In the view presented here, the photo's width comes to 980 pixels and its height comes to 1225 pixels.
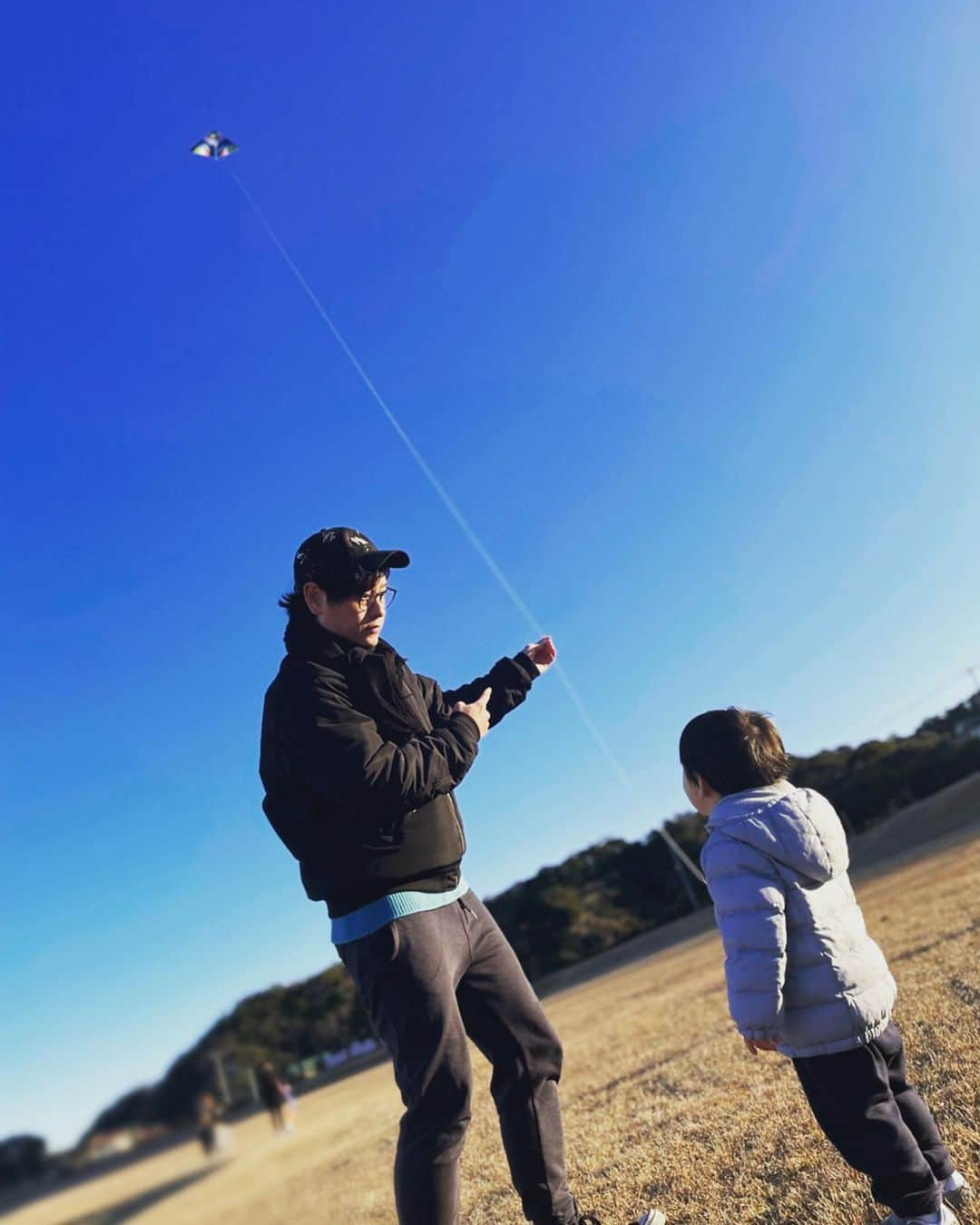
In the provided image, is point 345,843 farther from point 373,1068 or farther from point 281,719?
point 373,1068

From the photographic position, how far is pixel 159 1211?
0.86 m

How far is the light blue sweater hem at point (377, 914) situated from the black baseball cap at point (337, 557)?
926 mm

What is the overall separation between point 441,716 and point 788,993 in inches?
49.9

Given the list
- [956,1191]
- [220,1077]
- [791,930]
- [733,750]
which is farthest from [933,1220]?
[220,1077]

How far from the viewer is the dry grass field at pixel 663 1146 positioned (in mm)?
943

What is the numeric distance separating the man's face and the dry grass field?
1.27m

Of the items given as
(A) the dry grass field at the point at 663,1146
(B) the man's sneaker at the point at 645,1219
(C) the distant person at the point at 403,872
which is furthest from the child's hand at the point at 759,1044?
(B) the man's sneaker at the point at 645,1219

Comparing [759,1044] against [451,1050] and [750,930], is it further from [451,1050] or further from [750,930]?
[451,1050]

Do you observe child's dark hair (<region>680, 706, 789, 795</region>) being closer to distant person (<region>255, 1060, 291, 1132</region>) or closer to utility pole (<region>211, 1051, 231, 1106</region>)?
distant person (<region>255, 1060, 291, 1132</region>)

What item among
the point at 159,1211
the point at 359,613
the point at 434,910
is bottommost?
the point at 159,1211

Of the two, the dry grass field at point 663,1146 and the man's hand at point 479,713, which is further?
the man's hand at point 479,713

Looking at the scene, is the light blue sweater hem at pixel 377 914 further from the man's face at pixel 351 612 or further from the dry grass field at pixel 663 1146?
the man's face at pixel 351 612

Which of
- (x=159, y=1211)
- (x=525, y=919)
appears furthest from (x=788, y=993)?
(x=525, y=919)

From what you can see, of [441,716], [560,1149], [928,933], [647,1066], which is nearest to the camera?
[560,1149]
